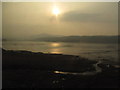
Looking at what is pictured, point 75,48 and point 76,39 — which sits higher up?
point 76,39

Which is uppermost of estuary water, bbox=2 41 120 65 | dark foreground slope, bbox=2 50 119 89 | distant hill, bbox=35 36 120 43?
distant hill, bbox=35 36 120 43

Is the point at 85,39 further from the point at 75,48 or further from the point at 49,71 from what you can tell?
the point at 49,71

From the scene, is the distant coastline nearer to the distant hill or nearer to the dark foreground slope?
the distant hill

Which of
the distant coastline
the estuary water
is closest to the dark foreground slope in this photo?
the estuary water

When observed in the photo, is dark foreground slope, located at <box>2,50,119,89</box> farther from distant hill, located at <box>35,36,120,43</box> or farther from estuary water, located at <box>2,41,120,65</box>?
distant hill, located at <box>35,36,120,43</box>

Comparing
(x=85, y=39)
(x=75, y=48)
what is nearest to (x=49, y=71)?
(x=75, y=48)

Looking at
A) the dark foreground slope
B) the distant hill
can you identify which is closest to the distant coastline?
the distant hill

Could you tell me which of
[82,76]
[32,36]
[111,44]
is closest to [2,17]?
[32,36]

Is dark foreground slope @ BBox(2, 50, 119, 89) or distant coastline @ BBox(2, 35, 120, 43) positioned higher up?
distant coastline @ BBox(2, 35, 120, 43)

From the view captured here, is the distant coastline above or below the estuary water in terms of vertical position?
above

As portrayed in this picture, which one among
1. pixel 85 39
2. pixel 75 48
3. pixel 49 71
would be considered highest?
pixel 85 39
